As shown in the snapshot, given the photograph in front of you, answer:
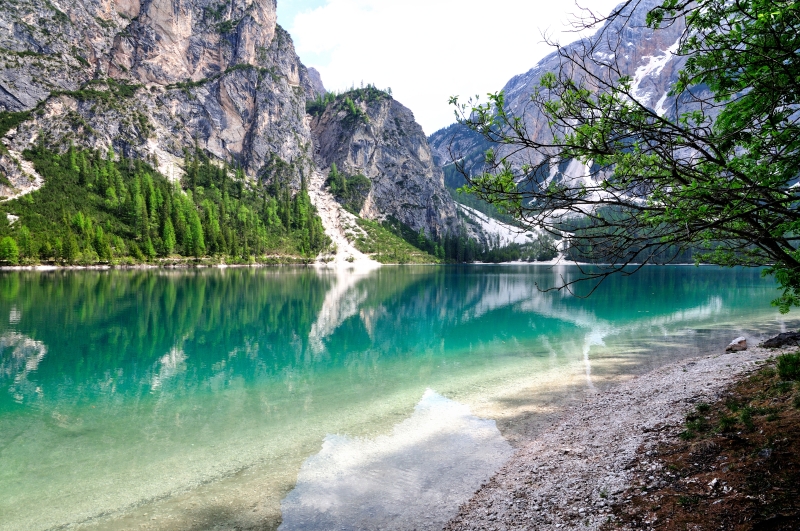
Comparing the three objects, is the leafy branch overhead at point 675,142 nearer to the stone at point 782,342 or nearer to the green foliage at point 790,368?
the green foliage at point 790,368

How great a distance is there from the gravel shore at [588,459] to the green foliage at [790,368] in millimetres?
1827

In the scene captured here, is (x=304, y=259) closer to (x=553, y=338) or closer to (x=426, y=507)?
(x=553, y=338)

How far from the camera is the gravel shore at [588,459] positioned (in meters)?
7.68

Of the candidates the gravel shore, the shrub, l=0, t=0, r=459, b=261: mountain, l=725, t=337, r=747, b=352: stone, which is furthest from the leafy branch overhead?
l=0, t=0, r=459, b=261: mountain

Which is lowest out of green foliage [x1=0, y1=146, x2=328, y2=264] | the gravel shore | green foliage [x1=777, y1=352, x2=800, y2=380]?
the gravel shore

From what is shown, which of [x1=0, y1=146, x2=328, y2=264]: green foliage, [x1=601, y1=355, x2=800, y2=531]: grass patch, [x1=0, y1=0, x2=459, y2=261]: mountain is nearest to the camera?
[x1=601, y1=355, x2=800, y2=531]: grass patch

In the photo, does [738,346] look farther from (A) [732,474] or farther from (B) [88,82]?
(B) [88,82]

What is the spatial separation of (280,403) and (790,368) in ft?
55.2

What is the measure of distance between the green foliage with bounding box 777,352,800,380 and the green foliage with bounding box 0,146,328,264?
13120 centimetres

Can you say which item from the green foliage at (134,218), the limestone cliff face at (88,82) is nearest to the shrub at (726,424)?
the green foliage at (134,218)

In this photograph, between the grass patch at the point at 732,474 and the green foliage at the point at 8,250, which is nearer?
the grass patch at the point at 732,474

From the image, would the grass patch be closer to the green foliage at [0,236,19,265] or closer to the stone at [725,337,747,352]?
the stone at [725,337,747,352]

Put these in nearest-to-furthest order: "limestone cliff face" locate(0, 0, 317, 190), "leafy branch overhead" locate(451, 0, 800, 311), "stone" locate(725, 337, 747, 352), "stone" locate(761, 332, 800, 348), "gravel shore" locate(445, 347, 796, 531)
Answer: "leafy branch overhead" locate(451, 0, 800, 311) → "gravel shore" locate(445, 347, 796, 531) → "stone" locate(761, 332, 800, 348) → "stone" locate(725, 337, 747, 352) → "limestone cliff face" locate(0, 0, 317, 190)

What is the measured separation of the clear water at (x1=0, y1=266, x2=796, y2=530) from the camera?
994 cm
